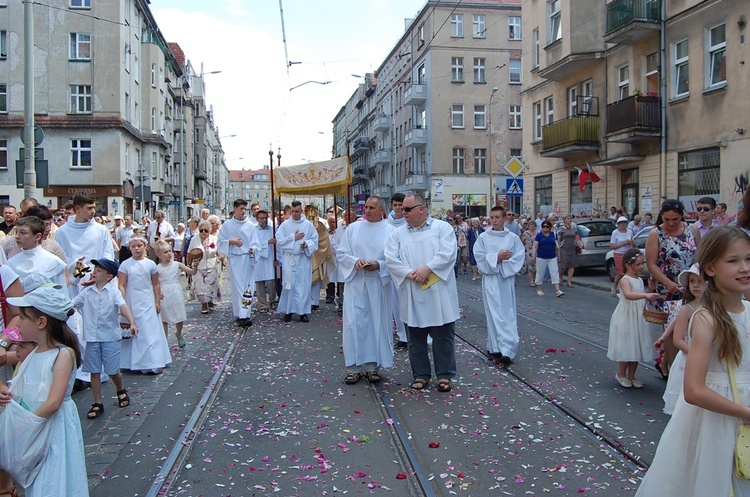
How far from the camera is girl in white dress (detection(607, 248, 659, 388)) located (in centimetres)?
639

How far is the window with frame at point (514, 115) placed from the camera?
50.4 m

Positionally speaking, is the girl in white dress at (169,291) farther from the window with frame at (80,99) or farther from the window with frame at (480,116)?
the window with frame at (480,116)

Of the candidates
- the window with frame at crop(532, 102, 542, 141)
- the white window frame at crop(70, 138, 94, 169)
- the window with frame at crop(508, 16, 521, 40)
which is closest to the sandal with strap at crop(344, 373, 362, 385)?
the window with frame at crop(532, 102, 542, 141)

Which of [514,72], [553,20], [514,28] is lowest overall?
[553,20]

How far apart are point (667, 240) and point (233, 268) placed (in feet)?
24.3

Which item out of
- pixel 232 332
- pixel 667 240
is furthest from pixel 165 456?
pixel 232 332

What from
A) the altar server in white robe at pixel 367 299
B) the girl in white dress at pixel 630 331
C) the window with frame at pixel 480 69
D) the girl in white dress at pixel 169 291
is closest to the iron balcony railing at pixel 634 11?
the girl in white dress at pixel 630 331

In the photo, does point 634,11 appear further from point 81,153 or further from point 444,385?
point 81,153

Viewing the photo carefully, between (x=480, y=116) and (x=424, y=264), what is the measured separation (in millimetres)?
45009

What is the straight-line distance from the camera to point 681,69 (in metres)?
20.2

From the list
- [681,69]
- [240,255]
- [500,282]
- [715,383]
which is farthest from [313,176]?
[681,69]

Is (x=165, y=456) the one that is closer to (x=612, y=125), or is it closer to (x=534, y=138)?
(x=612, y=125)

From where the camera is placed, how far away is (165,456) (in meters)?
4.89

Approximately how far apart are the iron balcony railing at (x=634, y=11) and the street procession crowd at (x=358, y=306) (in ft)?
35.1
